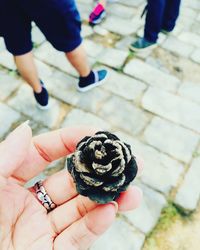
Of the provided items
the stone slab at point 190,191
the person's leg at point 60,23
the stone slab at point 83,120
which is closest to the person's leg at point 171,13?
the person's leg at point 60,23

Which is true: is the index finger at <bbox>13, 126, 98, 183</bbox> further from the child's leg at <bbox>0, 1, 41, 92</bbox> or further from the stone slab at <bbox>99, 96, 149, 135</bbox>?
the stone slab at <bbox>99, 96, 149, 135</bbox>

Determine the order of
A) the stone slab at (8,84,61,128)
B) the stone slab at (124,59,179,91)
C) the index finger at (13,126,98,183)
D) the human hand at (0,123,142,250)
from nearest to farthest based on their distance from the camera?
1. the human hand at (0,123,142,250)
2. the index finger at (13,126,98,183)
3. the stone slab at (8,84,61,128)
4. the stone slab at (124,59,179,91)

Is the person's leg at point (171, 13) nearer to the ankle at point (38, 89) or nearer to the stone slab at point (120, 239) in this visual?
the ankle at point (38, 89)

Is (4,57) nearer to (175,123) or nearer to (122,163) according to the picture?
(175,123)

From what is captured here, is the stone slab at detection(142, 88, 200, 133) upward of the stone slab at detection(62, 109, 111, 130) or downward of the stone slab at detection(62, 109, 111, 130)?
downward

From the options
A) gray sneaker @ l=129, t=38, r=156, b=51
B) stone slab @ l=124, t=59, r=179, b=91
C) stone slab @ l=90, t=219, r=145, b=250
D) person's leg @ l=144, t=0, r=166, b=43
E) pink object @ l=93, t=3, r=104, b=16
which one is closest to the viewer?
stone slab @ l=90, t=219, r=145, b=250

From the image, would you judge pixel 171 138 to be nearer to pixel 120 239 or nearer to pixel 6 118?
pixel 120 239

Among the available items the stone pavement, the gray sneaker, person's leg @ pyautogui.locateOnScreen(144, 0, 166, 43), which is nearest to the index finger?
the stone pavement

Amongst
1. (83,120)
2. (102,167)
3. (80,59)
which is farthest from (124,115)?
(102,167)
